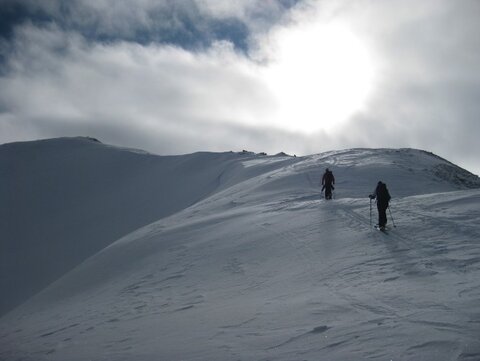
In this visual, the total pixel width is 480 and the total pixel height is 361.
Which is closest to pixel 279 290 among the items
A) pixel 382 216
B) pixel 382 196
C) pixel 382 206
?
pixel 382 216

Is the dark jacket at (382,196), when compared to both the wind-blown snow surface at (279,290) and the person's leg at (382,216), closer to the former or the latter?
the person's leg at (382,216)

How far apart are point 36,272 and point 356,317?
2862 centimetres

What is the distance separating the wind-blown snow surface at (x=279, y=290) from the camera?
20.3 ft

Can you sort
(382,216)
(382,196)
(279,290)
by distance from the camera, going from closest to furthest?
(279,290), (382,216), (382,196)

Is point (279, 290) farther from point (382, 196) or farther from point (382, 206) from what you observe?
point (382, 196)

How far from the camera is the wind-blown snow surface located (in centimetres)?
620

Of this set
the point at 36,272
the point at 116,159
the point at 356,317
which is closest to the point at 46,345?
the point at 356,317

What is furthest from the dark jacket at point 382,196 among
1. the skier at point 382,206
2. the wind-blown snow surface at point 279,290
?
the wind-blown snow surface at point 279,290

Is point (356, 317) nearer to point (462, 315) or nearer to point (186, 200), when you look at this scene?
point (462, 315)

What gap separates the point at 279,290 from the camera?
31.0ft

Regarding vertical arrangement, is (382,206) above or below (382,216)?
above

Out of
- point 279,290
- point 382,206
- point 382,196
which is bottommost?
point 279,290

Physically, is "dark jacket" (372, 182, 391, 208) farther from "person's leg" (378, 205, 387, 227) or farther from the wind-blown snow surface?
the wind-blown snow surface

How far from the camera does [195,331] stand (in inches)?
307
